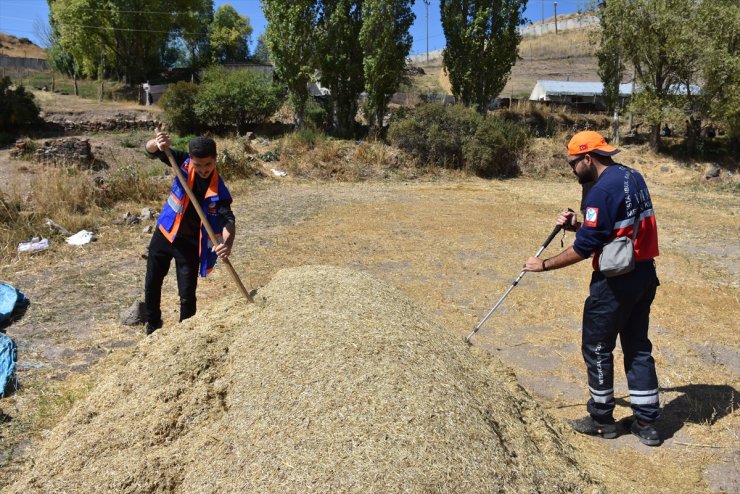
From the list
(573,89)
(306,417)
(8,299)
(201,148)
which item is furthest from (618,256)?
(573,89)

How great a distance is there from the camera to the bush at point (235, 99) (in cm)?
1825

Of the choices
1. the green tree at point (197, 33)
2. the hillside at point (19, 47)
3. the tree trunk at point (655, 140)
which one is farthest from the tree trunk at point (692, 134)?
the hillside at point (19, 47)

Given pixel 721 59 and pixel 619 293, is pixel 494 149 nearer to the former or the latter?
pixel 721 59

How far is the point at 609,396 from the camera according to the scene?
3178mm

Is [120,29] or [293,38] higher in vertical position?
[120,29]

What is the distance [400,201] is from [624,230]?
331 inches

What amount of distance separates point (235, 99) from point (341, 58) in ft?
12.6

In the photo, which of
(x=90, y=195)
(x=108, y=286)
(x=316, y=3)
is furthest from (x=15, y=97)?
(x=108, y=286)

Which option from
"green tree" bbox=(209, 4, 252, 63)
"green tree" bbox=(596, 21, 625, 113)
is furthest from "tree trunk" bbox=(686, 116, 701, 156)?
"green tree" bbox=(209, 4, 252, 63)

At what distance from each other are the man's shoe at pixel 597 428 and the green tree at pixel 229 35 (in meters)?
41.7

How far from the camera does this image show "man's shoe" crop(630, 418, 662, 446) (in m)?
3.14

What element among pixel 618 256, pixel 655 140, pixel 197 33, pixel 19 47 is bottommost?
pixel 618 256

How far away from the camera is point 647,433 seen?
3.15 meters

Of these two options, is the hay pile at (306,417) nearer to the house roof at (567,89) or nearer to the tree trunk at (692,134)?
the tree trunk at (692,134)
